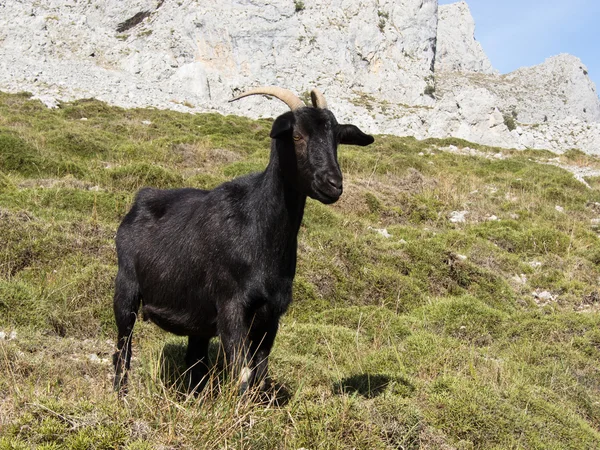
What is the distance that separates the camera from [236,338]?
386cm

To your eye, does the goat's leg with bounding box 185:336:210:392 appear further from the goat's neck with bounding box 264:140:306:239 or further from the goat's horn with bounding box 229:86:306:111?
the goat's horn with bounding box 229:86:306:111

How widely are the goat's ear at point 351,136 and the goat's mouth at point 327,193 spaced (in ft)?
2.01

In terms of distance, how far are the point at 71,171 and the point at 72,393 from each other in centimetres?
968

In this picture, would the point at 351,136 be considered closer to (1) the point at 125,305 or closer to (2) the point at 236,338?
(2) the point at 236,338

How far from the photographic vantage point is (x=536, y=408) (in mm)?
4961

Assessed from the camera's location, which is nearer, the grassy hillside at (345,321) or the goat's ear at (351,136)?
the grassy hillside at (345,321)

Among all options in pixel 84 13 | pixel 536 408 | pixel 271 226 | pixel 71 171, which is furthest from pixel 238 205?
pixel 84 13

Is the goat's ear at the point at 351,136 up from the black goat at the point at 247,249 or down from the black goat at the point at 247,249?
up

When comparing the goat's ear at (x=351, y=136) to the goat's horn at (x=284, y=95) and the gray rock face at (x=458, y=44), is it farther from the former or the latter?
the gray rock face at (x=458, y=44)

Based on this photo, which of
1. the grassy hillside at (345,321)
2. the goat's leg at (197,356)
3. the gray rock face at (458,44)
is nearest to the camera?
the grassy hillside at (345,321)

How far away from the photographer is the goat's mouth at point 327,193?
3.71 m

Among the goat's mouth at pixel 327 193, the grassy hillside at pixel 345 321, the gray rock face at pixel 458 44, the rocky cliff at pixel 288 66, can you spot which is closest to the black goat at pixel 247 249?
the goat's mouth at pixel 327 193

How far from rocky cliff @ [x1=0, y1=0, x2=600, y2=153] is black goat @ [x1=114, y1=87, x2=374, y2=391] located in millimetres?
24525

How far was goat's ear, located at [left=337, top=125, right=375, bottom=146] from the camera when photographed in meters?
4.21
